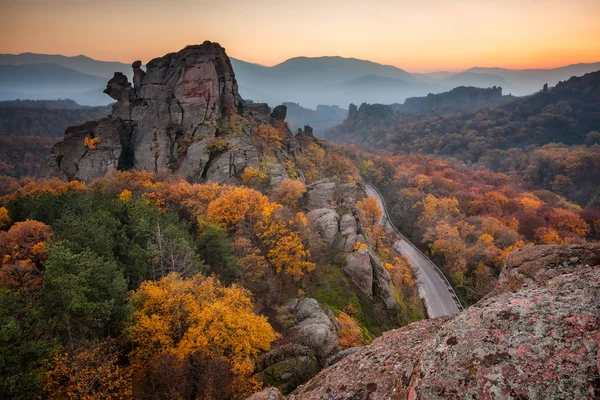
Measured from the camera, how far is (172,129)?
59.3m

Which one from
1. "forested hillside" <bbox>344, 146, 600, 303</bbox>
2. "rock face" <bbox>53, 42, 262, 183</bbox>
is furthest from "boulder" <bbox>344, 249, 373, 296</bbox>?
"rock face" <bbox>53, 42, 262, 183</bbox>

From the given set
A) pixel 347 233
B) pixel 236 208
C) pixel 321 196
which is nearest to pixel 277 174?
pixel 321 196

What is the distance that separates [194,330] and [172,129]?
165ft

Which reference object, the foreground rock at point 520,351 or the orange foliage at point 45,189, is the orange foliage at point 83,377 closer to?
the foreground rock at point 520,351

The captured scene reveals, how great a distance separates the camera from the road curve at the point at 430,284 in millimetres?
47256

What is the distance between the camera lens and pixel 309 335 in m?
22.6

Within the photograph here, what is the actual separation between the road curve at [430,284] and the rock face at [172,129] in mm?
37742

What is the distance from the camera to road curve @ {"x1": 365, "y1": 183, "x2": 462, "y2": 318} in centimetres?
4726

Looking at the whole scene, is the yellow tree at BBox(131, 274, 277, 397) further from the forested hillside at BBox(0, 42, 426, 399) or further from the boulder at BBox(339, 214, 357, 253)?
the boulder at BBox(339, 214, 357, 253)

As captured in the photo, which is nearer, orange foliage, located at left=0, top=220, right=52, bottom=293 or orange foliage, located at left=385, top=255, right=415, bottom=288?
orange foliage, located at left=0, top=220, right=52, bottom=293

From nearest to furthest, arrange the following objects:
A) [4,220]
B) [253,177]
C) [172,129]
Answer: [4,220] < [253,177] < [172,129]

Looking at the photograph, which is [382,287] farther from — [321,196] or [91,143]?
[91,143]

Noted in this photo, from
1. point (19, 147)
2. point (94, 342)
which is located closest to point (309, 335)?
point (94, 342)

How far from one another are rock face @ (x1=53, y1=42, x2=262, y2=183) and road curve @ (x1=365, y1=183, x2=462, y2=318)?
3774cm
